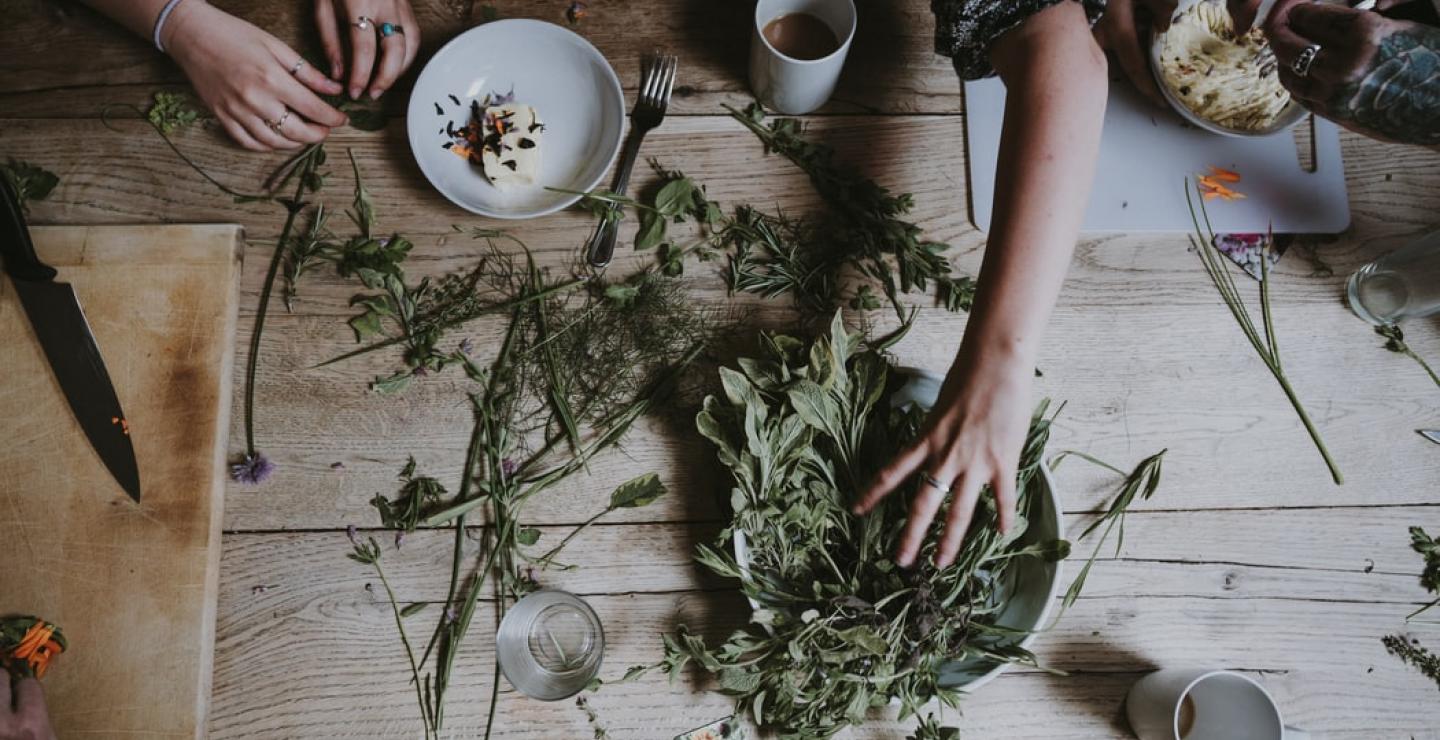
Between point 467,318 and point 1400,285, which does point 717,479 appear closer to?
point 467,318

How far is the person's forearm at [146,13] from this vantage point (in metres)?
0.95

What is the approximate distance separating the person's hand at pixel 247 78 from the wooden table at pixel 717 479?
1.9 inches

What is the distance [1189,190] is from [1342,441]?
361mm

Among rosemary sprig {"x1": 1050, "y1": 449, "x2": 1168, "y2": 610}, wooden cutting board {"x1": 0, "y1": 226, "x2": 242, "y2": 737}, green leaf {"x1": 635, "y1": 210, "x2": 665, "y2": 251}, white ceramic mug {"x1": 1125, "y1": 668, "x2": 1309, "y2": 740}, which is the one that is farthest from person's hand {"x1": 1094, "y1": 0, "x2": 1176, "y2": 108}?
wooden cutting board {"x1": 0, "y1": 226, "x2": 242, "y2": 737}

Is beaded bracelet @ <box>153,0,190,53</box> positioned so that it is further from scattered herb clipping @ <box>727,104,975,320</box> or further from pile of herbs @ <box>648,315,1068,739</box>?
pile of herbs @ <box>648,315,1068,739</box>

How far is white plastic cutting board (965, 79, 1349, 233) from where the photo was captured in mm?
1023

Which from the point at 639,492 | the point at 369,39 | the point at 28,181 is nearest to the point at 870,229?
the point at 639,492

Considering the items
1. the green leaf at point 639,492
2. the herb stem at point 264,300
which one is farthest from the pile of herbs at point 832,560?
the herb stem at point 264,300

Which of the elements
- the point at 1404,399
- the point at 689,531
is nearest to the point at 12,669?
the point at 689,531

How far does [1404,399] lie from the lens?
3.35 ft

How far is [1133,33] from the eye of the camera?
3.24ft

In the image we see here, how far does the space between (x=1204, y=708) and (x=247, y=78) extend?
129 centimetres

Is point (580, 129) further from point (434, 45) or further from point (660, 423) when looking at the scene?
point (660, 423)

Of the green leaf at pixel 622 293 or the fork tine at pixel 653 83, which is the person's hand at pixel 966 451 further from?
the fork tine at pixel 653 83
